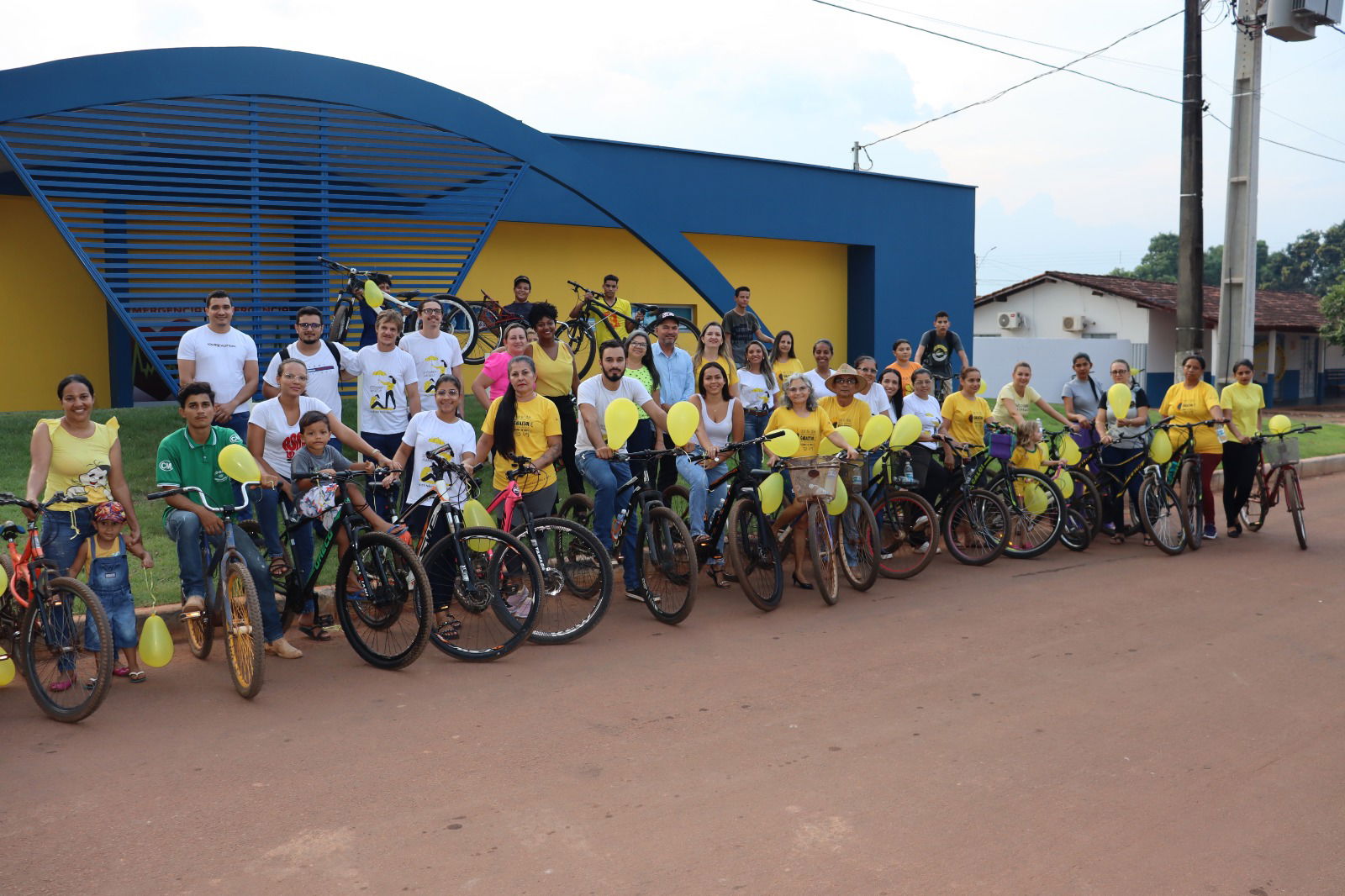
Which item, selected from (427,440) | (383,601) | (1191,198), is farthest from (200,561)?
(1191,198)

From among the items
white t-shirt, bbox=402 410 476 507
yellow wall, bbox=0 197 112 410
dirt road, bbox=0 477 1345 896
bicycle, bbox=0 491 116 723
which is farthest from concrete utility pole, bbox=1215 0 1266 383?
yellow wall, bbox=0 197 112 410

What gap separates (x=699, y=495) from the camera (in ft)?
27.2

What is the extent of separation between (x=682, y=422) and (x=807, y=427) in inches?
43.9

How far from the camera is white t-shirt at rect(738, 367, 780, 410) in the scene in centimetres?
1005

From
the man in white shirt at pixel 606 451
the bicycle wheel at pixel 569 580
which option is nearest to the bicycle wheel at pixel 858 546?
the man in white shirt at pixel 606 451

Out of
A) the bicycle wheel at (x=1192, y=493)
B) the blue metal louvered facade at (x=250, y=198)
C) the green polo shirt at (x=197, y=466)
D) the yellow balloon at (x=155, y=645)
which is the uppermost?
the blue metal louvered facade at (x=250, y=198)

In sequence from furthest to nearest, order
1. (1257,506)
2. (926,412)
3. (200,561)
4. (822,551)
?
(1257,506) → (926,412) → (822,551) → (200,561)

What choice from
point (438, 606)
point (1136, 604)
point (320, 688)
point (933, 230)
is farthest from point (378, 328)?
point (933, 230)

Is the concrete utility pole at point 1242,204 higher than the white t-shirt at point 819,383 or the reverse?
higher

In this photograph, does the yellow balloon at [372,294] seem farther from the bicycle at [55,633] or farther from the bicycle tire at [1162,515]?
the bicycle tire at [1162,515]

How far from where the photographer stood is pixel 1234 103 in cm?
1507

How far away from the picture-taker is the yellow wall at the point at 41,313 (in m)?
15.6

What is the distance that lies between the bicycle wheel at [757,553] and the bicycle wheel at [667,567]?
0.45 metres

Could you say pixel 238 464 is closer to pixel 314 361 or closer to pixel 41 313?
pixel 314 361
